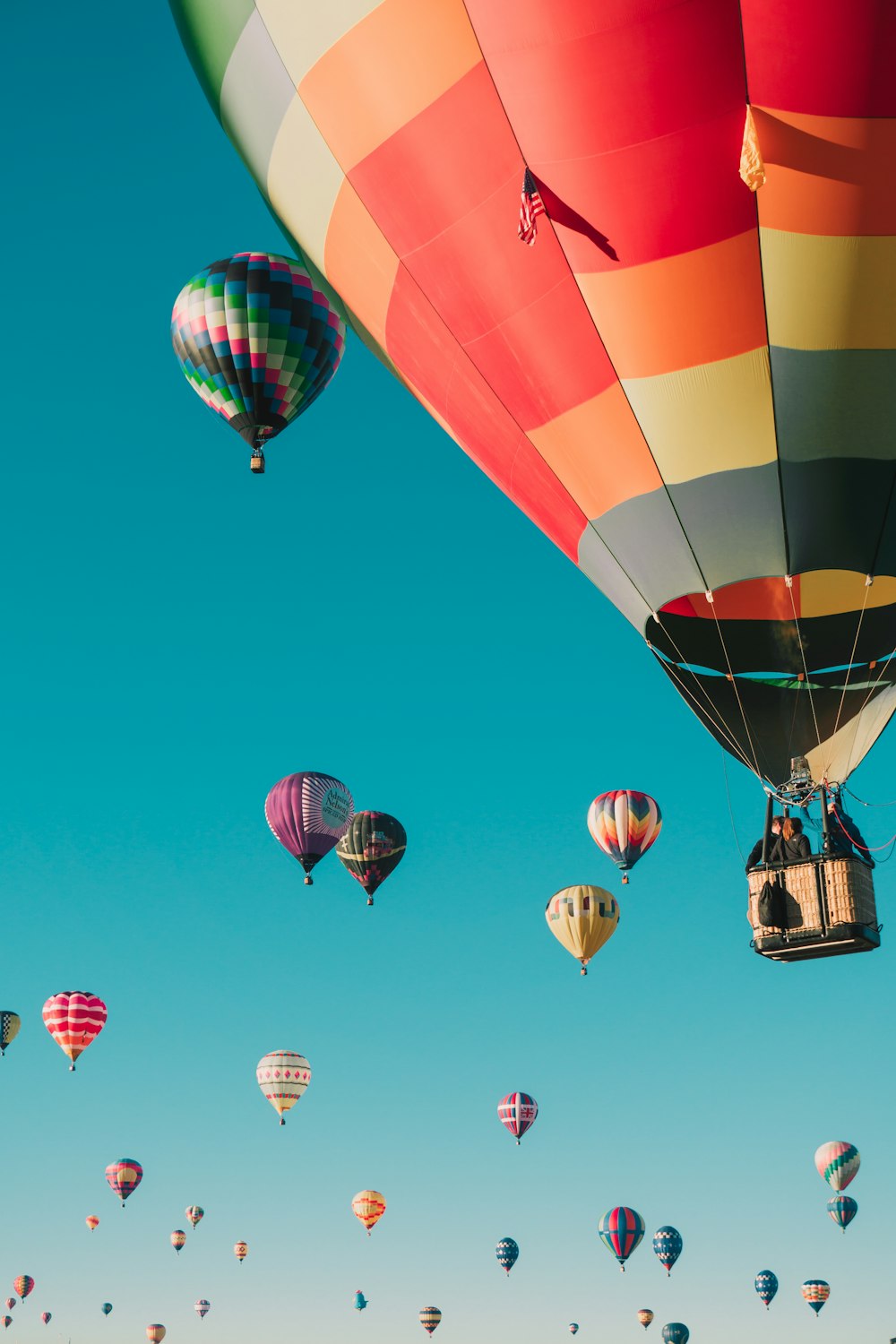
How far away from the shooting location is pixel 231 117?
446 inches

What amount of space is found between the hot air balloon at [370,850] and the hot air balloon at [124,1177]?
14487 millimetres

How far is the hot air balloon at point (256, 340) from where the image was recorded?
59.7 ft

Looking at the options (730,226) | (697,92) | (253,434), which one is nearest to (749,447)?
(730,226)

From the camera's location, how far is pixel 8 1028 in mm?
32812

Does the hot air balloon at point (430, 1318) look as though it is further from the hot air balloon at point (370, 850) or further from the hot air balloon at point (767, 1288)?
the hot air balloon at point (370, 850)

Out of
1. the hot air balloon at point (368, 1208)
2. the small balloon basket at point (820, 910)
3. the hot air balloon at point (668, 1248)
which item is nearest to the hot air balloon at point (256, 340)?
the small balloon basket at point (820, 910)

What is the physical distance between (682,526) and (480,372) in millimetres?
1681

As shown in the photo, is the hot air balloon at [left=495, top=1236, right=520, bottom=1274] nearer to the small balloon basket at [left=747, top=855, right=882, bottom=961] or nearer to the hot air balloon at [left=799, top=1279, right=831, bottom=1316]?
the hot air balloon at [left=799, top=1279, right=831, bottom=1316]

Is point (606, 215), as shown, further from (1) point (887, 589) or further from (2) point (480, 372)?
Answer: (1) point (887, 589)

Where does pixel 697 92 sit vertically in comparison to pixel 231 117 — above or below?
below

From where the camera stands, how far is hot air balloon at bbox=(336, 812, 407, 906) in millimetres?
24859

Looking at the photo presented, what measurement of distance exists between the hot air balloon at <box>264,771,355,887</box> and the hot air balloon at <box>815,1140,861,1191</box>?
18.4 meters

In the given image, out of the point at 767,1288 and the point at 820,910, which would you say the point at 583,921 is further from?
the point at 767,1288

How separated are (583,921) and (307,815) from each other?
5.11 metres
